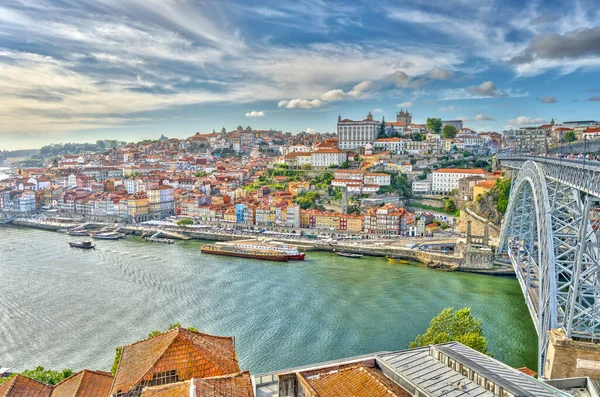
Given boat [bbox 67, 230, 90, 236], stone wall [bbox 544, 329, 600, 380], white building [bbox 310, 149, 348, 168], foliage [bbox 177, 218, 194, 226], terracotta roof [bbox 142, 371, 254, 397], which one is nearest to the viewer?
terracotta roof [bbox 142, 371, 254, 397]

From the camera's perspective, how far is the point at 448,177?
25719 mm

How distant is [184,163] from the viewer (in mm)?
42969

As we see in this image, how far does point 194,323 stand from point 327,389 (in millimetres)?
7938

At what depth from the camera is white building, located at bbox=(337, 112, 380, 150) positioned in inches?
1400

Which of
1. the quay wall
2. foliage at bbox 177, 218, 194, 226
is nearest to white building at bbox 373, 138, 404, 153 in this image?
the quay wall

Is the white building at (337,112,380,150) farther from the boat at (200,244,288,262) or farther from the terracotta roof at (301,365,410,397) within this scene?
the terracotta roof at (301,365,410,397)

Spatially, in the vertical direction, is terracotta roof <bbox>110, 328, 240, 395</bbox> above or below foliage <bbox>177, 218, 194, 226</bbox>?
above

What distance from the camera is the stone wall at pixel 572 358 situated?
19.6 ft

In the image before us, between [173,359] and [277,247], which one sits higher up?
[173,359]

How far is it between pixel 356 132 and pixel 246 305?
25.9m

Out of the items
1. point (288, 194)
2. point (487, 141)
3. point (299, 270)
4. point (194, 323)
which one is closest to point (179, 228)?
point (288, 194)

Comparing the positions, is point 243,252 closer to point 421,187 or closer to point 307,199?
point 307,199

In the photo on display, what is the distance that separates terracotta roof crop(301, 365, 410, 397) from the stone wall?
3560mm

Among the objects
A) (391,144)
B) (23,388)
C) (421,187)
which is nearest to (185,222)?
(421,187)
